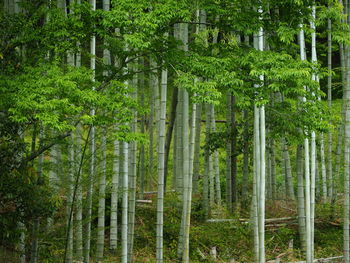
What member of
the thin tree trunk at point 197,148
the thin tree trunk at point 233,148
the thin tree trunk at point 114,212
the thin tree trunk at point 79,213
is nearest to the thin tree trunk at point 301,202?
the thin tree trunk at point 233,148

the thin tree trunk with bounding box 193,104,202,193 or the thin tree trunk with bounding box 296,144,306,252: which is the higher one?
the thin tree trunk with bounding box 193,104,202,193

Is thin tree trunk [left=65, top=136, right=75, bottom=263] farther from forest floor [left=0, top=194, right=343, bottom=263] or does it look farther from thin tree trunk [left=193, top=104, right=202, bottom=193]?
thin tree trunk [left=193, top=104, right=202, bottom=193]

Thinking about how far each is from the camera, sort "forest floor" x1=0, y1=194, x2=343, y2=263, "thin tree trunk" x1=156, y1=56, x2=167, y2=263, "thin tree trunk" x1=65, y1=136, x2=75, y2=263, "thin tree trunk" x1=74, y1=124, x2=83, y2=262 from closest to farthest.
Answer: "thin tree trunk" x1=65, y1=136, x2=75, y2=263
"thin tree trunk" x1=74, y1=124, x2=83, y2=262
"thin tree trunk" x1=156, y1=56, x2=167, y2=263
"forest floor" x1=0, y1=194, x2=343, y2=263

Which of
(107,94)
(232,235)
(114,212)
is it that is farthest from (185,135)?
(232,235)

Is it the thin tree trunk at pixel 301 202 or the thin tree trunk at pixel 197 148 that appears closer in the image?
the thin tree trunk at pixel 301 202

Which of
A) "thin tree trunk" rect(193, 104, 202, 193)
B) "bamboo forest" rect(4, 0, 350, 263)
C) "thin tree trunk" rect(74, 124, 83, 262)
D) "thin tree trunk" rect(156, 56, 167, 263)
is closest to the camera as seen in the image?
"bamboo forest" rect(4, 0, 350, 263)

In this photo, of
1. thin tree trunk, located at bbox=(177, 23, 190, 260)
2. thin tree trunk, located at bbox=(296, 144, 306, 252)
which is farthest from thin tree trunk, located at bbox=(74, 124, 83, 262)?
thin tree trunk, located at bbox=(296, 144, 306, 252)

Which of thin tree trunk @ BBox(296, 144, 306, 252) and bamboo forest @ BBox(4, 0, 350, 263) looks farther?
thin tree trunk @ BBox(296, 144, 306, 252)

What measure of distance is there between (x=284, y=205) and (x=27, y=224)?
22.4ft

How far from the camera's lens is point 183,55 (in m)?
6.58

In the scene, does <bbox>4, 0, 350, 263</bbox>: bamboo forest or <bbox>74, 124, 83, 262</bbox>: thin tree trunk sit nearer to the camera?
<bbox>4, 0, 350, 263</bbox>: bamboo forest

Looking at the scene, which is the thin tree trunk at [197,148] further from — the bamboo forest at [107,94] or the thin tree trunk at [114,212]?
the thin tree trunk at [114,212]

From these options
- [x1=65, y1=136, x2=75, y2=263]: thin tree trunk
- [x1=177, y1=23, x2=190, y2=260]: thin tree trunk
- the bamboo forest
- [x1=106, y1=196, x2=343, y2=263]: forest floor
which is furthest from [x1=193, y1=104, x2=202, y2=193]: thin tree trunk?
[x1=65, y1=136, x2=75, y2=263]: thin tree trunk

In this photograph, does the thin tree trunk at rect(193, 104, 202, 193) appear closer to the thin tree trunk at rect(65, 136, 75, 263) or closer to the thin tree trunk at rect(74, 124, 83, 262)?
the thin tree trunk at rect(74, 124, 83, 262)
